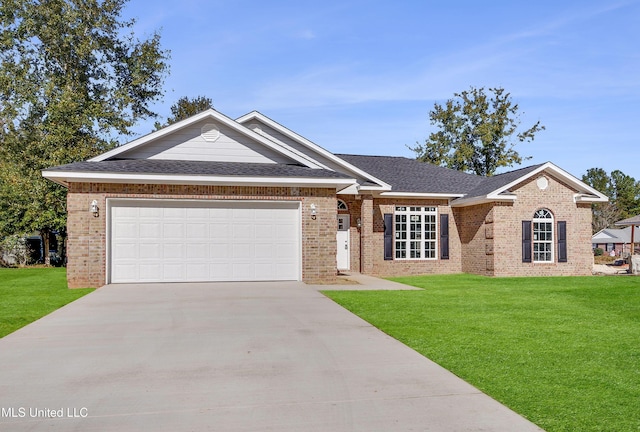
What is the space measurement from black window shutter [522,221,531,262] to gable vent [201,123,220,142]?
1210cm

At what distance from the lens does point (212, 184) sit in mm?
14992

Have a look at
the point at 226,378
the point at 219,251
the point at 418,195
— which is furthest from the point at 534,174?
the point at 226,378

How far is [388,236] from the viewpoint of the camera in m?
20.8

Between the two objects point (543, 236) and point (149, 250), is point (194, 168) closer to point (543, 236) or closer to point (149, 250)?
point (149, 250)

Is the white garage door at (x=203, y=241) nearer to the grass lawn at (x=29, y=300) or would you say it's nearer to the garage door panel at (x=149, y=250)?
the garage door panel at (x=149, y=250)

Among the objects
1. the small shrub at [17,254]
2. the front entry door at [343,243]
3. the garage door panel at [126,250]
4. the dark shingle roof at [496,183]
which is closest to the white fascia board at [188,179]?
the garage door panel at [126,250]

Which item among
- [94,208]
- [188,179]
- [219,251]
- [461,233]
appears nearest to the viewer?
[94,208]

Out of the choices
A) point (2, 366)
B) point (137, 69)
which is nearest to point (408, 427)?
point (2, 366)

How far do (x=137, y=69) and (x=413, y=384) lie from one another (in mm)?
31309

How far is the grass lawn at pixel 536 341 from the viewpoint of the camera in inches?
197

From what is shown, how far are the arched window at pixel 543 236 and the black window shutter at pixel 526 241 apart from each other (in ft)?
1.12

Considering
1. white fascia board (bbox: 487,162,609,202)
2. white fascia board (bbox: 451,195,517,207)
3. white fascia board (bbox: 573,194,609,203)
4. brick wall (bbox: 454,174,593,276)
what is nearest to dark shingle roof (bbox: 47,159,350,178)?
white fascia board (bbox: 451,195,517,207)

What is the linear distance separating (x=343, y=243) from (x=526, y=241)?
709 centimetres

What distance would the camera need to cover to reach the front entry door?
20297mm
